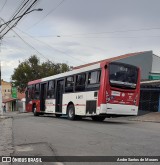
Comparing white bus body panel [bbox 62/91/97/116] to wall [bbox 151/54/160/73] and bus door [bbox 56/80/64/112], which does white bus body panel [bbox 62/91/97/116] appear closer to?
bus door [bbox 56/80/64/112]

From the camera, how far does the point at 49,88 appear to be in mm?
27062

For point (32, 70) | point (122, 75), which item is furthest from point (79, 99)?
point (32, 70)

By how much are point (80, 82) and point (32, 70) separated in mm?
47288

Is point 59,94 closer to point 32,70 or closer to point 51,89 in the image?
point 51,89

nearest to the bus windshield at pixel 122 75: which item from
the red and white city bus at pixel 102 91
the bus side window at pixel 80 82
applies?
the red and white city bus at pixel 102 91

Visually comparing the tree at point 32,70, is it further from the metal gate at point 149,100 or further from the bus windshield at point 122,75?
the bus windshield at point 122,75

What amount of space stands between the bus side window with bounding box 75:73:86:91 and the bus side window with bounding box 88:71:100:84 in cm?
77

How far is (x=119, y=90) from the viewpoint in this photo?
1867 centimetres

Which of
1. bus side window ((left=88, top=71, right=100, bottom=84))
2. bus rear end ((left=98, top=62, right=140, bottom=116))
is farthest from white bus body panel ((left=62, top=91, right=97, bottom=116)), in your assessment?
bus rear end ((left=98, top=62, right=140, bottom=116))

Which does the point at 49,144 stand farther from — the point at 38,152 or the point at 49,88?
the point at 49,88

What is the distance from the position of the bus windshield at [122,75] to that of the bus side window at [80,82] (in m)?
2.48

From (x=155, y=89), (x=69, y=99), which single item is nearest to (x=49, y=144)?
(x=69, y=99)

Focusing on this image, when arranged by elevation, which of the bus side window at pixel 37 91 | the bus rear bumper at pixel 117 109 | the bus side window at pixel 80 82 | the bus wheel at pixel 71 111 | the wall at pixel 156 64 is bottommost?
the bus wheel at pixel 71 111

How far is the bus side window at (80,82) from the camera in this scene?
20441 mm
